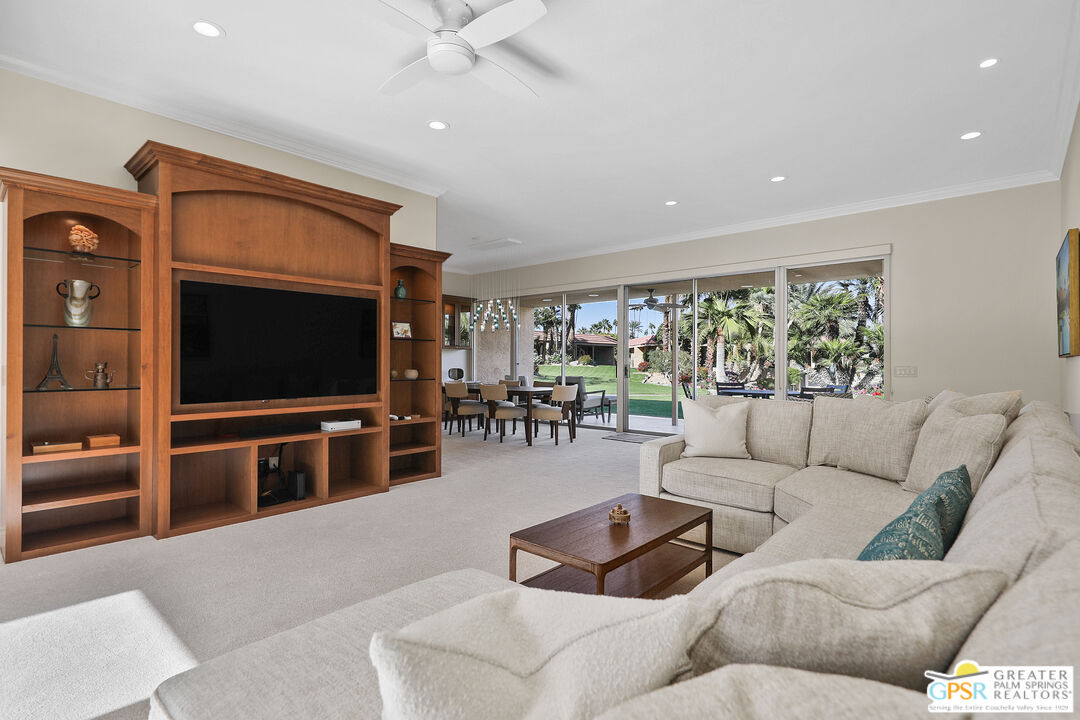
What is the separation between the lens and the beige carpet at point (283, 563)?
228cm

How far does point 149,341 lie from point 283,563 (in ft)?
5.26

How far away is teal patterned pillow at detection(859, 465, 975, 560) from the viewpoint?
3.56ft

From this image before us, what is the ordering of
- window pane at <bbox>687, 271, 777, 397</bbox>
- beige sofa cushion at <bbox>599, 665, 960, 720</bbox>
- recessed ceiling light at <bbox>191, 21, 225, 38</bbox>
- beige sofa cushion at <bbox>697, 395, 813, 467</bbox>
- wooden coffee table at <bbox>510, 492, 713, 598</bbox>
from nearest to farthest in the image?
beige sofa cushion at <bbox>599, 665, 960, 720</bbox> → wooden coffee table at <bbox>510, 492, 713, 598</bbox> → recessed ceiling light at <bbox>191, 21, 225, 38</bbox> → beige sofa cushion at <bbox>697, 395, 813, 467</bbox> → window pane at <bbox>687, 271, 777, 397</bbox>

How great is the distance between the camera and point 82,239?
312 cm

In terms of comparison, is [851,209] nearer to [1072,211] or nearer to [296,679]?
[1072,211]

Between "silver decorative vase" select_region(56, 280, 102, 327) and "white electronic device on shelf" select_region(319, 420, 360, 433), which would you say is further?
"white electronic device on shelf" select_region(319, 420, 360, 433)

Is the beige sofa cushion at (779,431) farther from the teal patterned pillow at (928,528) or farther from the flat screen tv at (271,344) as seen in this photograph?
the flat screen tv at (271,344)

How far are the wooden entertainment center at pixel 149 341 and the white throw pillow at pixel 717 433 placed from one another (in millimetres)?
2512

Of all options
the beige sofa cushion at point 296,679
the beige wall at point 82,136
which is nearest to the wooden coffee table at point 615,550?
the beige sofa cushion at point 296,679

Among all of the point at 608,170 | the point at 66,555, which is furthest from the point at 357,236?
the point at 66,555

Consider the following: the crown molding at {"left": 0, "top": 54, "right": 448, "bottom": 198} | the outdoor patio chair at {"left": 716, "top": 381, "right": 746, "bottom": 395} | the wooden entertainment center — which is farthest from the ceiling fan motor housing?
the outdoor patio chair at {"left": 716, "top": 381, "right": 746, "bottom": 395}

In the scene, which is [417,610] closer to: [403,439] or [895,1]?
[895,1]

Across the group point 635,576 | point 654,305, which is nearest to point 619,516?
point 635,576

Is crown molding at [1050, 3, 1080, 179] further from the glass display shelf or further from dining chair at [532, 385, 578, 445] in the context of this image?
the glass display shelf
